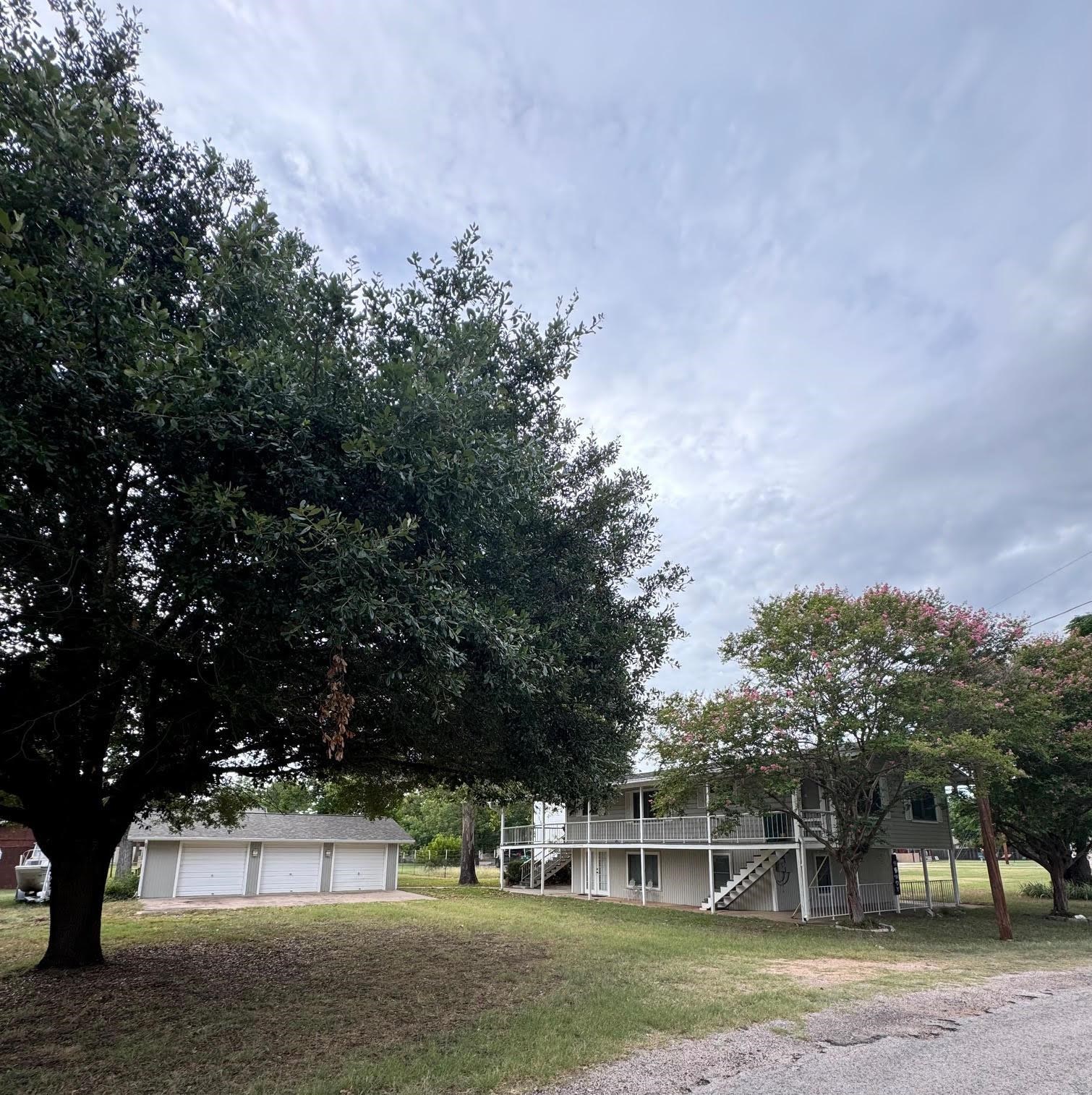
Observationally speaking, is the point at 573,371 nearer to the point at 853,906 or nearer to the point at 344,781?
the point at 344,781

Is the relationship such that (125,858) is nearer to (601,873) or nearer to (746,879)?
(601,873)

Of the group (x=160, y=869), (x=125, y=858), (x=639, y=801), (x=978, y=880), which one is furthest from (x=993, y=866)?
(x=978, y=880)

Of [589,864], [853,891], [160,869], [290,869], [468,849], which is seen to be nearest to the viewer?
[853,891]

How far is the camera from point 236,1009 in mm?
8734

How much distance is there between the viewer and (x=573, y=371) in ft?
29.4

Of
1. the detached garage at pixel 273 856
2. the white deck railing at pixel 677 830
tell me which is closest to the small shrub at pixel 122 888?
the detached garage at pixel 273 856

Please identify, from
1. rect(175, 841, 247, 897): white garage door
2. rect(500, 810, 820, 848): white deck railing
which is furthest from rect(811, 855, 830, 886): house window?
rect(175, 841, 247, 897): white garage door

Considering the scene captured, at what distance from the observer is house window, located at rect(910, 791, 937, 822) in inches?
958

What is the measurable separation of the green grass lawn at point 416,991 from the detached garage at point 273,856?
763 centimetres

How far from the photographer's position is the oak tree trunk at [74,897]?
1100 centimetres

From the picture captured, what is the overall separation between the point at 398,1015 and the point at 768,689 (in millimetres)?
11524

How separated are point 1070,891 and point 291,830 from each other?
1241 inches

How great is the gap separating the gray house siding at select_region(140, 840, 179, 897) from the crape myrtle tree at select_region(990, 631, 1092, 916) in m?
26.7

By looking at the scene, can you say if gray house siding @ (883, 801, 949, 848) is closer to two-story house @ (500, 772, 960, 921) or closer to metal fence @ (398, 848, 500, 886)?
two-story house @ (500, 772, 960, 921)
